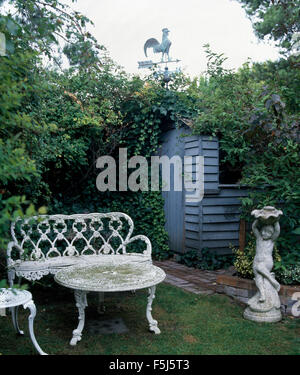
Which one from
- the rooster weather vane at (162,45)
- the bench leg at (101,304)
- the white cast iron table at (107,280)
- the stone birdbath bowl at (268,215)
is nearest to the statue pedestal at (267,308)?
the stone birdbath bowl at (268,215)

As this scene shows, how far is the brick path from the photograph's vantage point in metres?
4.65

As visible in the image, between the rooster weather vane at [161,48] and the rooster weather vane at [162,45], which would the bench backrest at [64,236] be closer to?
the rooster weather vane at [161,48]

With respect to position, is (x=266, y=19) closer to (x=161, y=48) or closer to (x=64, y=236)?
(x=161, y=48)

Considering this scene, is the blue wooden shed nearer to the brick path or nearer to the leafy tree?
the brick path

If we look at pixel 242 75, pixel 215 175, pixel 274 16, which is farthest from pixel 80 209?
pixel 274 16

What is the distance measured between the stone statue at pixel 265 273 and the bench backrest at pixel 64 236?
4.09ft

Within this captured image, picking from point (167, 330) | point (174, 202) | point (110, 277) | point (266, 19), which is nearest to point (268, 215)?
point (167, 330)

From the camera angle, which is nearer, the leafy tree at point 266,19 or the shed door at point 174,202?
the shed door at point 174,202

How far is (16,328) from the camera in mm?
3268

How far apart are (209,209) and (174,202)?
875 mm

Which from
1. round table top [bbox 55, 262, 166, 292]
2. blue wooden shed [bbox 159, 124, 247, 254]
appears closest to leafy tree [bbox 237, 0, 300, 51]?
blue wooden shed [bbox 159, 124, 247, 254]

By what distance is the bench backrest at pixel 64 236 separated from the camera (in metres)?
4.17

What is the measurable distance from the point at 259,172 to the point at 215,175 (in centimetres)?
163

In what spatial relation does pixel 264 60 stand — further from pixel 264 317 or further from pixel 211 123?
pixel 264 317
